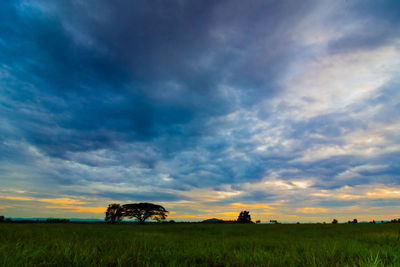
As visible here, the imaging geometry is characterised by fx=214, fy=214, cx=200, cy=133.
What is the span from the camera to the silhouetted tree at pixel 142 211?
234 ft

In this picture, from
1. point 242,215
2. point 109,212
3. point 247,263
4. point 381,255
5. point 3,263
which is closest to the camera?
point 3,263

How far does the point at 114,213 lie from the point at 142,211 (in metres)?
9.50

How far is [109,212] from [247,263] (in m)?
79.1

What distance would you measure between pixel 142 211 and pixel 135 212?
7.46ft

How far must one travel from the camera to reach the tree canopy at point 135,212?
71.4 metres

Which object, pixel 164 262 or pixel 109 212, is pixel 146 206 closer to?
pixel 109 212

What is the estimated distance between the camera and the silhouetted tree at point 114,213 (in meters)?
71.2

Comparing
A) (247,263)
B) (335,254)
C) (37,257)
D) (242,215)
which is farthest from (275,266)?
(242,215)

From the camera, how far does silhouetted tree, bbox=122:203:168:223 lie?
71.4 metres

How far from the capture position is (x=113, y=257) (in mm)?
4277

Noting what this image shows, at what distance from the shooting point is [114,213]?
72.2 m

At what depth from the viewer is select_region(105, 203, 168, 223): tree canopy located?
2813 inches

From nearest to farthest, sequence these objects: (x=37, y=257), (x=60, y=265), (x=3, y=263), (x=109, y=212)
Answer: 1. (x=3, y=263)
2. (x=60, y=265)
3. (x=37, y=257)
4. (x=109, y=212)

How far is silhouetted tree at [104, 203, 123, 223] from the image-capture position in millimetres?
71250
